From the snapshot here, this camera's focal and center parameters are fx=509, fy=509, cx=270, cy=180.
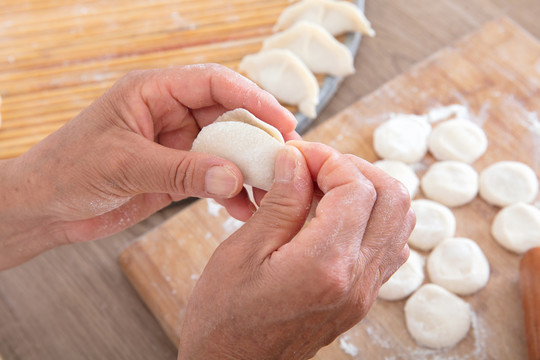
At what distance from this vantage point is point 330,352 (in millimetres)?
1081

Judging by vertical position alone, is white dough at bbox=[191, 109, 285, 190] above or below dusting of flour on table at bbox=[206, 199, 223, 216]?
above

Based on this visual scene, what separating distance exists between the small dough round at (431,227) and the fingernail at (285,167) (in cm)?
54

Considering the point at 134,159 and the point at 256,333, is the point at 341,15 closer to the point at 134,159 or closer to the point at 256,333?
the point at 134,159

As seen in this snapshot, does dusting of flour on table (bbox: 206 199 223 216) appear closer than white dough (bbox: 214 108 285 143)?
No

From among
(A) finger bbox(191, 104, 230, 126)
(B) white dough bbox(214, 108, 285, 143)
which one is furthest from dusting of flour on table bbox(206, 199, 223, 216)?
(B) white dough bbox(214, 108, 285, 143)

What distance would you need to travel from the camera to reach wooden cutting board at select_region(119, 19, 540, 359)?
1097mm

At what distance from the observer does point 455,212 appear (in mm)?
1253

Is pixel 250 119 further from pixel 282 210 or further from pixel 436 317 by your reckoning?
pixel 436 317

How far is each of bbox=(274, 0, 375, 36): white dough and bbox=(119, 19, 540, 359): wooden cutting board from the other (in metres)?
0.21

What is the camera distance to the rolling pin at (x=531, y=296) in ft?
3.38

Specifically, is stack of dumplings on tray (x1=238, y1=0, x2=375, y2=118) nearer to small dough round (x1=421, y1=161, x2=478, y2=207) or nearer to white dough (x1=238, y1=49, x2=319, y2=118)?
white dough (x1=238, y1=49, x2=319, y2=118)

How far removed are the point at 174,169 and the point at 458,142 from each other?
0.79m

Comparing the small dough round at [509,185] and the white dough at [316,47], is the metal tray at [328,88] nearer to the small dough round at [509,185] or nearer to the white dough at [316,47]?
the white dough at [316,47]

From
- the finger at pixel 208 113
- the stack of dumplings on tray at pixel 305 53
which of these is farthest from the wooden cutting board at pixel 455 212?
the finger at pixel 208 113
